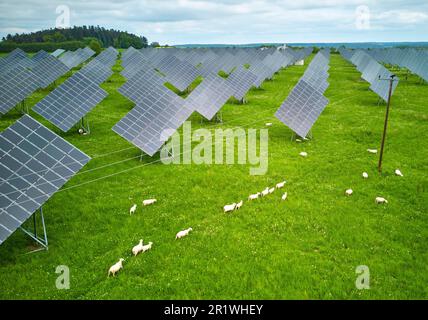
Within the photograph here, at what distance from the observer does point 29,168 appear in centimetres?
1123

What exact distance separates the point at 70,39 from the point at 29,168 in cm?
16959

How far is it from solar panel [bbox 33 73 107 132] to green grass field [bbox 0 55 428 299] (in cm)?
186

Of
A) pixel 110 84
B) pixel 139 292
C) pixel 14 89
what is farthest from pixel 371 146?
pixel 110 84

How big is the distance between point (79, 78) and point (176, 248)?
17.8m

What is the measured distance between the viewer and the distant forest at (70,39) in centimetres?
12444

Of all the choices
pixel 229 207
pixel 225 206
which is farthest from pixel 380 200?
pixel 225 206

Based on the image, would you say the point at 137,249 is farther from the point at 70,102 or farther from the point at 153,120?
the point at 70,102

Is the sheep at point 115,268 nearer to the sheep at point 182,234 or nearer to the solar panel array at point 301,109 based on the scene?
the sheep at point 182,234

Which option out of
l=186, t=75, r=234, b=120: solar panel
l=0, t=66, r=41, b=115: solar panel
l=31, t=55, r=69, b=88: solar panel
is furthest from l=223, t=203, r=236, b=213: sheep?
l=31, t=55, r=69, b=88: solar panel

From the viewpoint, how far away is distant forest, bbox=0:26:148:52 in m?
124

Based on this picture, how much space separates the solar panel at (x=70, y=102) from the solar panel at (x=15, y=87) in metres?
5.02

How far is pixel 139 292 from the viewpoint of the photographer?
962 centimetres

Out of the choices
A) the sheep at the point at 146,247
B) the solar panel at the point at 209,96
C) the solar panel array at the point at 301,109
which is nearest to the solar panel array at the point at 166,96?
the solar panel at the point at 209,96
